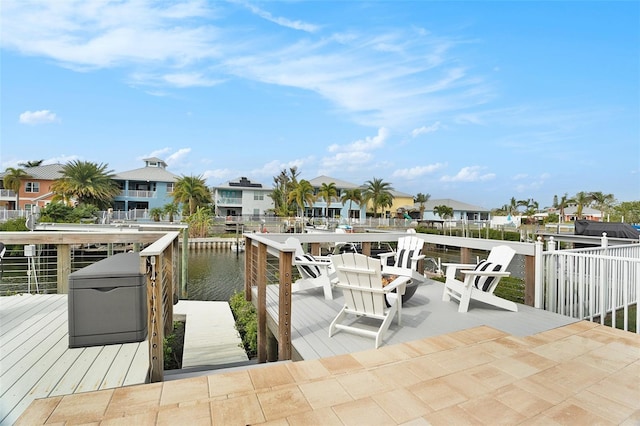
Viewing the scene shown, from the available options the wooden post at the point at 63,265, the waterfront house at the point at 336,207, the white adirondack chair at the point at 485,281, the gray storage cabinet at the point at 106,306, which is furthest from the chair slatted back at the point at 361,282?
the waterfront house at the point at 336,207

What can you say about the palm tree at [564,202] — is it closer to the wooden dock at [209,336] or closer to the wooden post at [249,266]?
the wooden post at [249,266]

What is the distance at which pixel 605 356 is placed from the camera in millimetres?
2855

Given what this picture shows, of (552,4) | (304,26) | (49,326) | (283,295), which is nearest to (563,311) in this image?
(283,295)

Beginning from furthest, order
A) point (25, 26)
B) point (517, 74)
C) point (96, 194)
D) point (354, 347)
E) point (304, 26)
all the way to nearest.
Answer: point (96, 194)
point (517, 74)
point (304, 26)
point (25, 26)
point (354, 347)

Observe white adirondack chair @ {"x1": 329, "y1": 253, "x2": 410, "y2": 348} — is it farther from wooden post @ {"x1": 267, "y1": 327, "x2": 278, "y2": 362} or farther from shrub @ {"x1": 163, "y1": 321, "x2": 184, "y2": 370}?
shrub @ {"x1": 163, "y1": 321, "x2": 184, "y2": 370}

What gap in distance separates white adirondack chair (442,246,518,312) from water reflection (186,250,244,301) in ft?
19.9

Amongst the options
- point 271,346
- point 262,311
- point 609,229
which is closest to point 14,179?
point 262,311

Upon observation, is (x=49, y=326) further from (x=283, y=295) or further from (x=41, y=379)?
(x=283, y=295)

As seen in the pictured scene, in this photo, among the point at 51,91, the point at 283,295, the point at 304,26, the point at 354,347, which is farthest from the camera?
the point at 51,91

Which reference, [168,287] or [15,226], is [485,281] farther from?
[15,226]

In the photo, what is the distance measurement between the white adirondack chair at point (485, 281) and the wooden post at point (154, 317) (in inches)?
133

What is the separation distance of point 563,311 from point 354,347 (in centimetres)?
315

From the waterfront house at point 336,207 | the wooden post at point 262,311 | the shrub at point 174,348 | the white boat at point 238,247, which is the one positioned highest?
the waterfront house at point 336,207

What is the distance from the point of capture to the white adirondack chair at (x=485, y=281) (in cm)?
427
